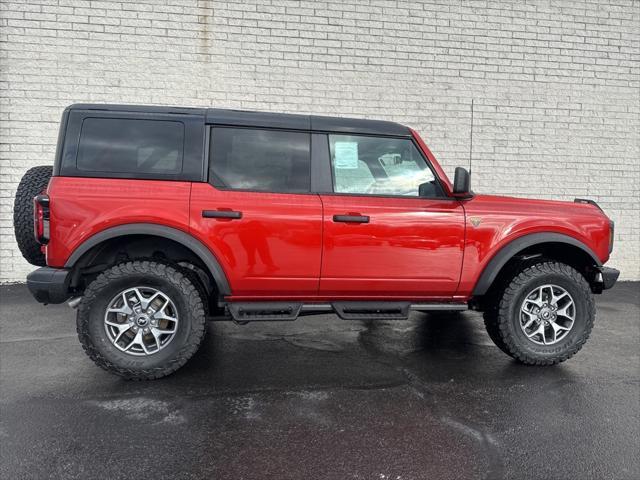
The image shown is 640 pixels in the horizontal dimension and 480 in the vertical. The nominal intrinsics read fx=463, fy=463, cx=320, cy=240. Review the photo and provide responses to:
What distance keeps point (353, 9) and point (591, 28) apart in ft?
12.3

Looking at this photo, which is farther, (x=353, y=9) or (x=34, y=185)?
(x=353, y=9)

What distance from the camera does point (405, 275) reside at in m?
3.59

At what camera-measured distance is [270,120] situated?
11.6 feet

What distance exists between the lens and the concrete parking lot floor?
2291mm

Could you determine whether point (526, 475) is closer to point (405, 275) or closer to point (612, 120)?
point (405, 275)

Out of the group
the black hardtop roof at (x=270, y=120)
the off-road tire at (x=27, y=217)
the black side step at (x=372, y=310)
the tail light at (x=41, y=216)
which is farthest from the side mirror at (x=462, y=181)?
the off-road tire at (x=27, y=217)

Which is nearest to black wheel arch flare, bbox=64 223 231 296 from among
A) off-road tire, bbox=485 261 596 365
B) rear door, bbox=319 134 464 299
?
rear door, bbox=319 134 464 299

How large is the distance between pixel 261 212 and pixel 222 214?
28cm

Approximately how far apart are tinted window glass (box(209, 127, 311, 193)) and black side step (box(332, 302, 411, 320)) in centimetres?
96

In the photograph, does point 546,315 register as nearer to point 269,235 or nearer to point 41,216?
point 269,235

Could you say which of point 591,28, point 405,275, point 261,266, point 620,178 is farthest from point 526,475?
point 591,28

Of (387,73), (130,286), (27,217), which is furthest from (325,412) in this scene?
(387,73)

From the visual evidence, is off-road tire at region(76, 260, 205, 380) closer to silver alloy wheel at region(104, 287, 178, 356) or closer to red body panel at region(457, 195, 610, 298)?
silver alloy wheel at region(104, 287, 178, 356)

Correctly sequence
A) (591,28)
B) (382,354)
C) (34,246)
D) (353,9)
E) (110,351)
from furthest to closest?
(591,28) → (353,9) → (382,354) → (34,246) → (110,351)
